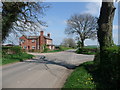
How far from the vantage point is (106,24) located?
11.7 m

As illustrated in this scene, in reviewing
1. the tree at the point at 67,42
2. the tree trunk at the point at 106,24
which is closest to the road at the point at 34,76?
the tree trunk at the point at 106,24

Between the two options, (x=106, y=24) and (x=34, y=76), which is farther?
(x=106, y=24)

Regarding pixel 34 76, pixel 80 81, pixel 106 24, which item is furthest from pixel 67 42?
pixel 80 81

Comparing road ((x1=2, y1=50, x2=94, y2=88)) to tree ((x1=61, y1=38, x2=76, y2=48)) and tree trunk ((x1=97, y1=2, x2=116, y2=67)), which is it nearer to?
tree trunk ((x1=97, y1=2, x2=116, y2=67))

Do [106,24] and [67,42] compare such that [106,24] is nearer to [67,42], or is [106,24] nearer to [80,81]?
[80,81]

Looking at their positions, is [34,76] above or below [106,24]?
below

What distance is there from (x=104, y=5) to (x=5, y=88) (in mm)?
9453

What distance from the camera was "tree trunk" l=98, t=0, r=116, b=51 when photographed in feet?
37.8

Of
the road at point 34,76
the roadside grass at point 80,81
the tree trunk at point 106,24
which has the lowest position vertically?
the road at point 34,76

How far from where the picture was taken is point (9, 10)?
20719mm

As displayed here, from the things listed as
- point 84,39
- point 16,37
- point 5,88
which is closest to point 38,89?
point 5,88

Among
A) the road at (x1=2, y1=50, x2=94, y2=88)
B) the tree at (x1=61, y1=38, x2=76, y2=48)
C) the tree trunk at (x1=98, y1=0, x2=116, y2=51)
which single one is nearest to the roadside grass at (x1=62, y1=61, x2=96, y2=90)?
the road at (x1=2, y1=50, x2=94, y2=88)

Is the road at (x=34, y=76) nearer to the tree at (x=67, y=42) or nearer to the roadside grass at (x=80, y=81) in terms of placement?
the roadside grass at (x=80, y=81)

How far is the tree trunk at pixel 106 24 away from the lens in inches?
453
